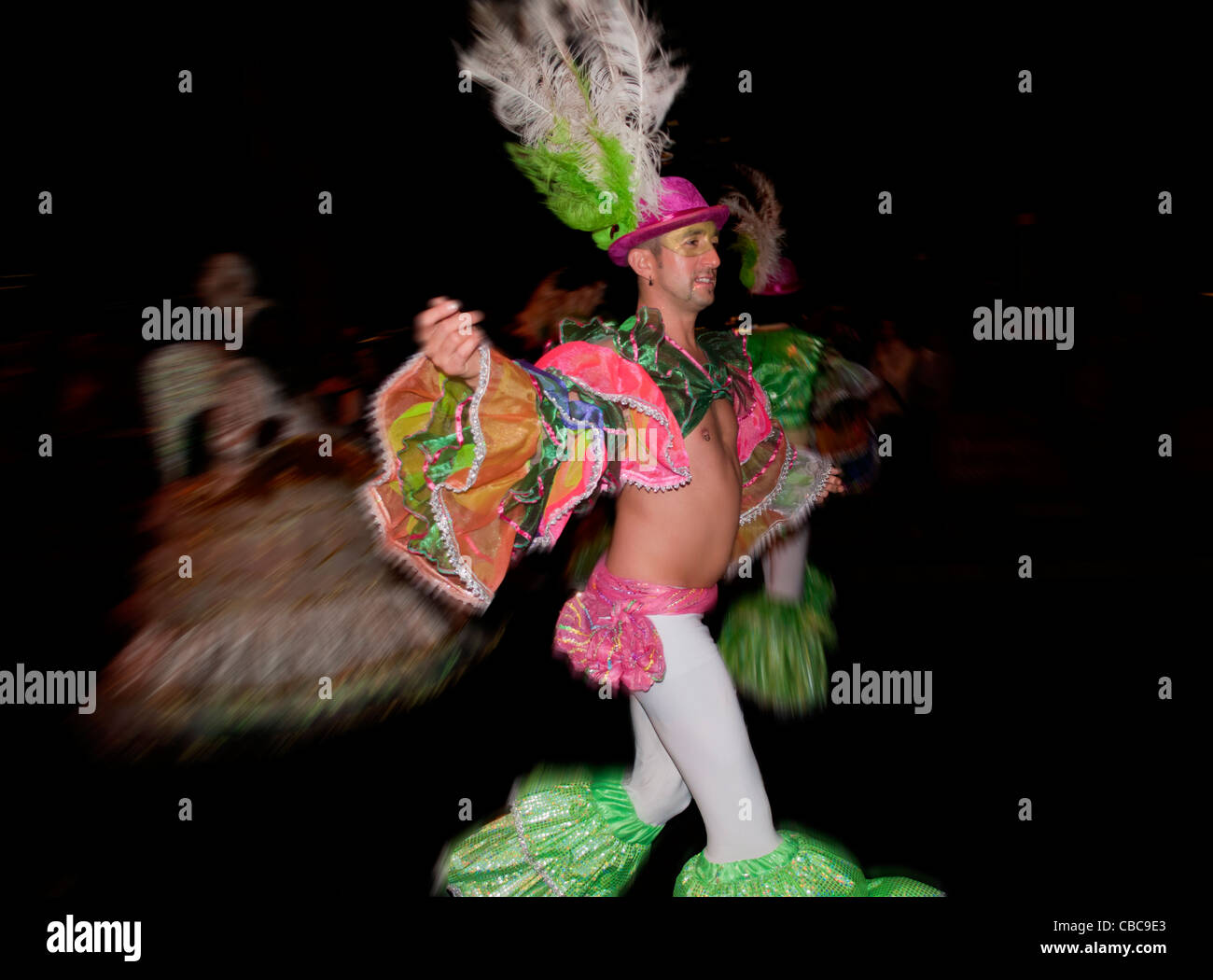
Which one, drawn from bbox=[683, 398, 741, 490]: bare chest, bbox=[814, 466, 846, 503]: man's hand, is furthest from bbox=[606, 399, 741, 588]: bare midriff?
bbox=[814, 466, 846, 503]: man's hand

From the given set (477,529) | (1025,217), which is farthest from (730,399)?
(1025,217)

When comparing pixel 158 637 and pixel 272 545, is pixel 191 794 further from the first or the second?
pixel 272 545

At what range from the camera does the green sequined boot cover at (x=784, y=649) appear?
7.50 ft

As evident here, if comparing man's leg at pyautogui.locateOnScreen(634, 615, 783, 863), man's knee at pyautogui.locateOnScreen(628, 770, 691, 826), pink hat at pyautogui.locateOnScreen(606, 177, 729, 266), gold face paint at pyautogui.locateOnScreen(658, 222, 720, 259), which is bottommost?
man's knee at pyautogui.locateOnScreen(628, 770, 691, 826)

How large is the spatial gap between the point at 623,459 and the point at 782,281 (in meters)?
0.69

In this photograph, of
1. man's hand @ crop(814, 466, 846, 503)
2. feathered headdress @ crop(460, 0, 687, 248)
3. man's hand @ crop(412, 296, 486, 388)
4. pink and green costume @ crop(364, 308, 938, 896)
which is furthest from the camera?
man's hand @ crop(814, 466, 846, 503)

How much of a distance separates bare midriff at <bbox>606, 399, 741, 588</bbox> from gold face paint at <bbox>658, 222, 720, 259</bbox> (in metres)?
0.29

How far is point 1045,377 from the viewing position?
3.01 m

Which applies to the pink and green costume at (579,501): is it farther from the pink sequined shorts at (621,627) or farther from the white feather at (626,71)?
the white feather at (626,71)

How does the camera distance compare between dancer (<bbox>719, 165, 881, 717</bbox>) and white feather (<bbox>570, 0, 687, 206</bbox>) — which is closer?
white feather (<bbox>570, 0, 687, 206</bbox>)

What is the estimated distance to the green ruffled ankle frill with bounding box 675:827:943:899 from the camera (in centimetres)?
180

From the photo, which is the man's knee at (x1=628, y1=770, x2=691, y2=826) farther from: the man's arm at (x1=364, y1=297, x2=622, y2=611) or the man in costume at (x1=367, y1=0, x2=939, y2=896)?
the man's arm at (x1=364, y1=297, x2=622, y2=611)

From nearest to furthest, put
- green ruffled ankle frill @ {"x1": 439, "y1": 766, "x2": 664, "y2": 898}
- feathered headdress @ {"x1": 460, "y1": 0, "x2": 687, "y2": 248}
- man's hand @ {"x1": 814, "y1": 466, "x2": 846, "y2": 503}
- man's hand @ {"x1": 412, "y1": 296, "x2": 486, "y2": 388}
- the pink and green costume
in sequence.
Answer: man's hand @ {"x1": 412, "y1": 296, "x2": 486, "y2": 388}
the pink and green costume
feathered headdress @ {"x1": 460, "y1": 0, "x2": 687, "y2": 248}
green ruffled ankle frill @ {"x1": 439, "y1": 766, "x2": 664, "y2": 898}
man's hand @ {"x1": 814, "y1": 466, "x2": 846, "y2": 503}

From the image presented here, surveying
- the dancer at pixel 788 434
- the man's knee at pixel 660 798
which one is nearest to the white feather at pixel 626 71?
the dancer at pixel 788 434
